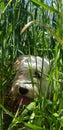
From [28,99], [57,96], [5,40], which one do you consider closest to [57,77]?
[57,96]

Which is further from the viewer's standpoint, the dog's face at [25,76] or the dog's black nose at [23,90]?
the dog's black nose at [23,90]

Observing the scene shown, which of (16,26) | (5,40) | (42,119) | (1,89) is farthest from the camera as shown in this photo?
(16,26)

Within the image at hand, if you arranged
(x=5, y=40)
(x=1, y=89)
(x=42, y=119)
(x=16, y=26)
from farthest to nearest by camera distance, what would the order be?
(x=16, y=26) < (x=5, y=40) < (x=1, y=89) < (x=42, y=119)

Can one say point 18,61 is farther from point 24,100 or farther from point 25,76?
point 24,100

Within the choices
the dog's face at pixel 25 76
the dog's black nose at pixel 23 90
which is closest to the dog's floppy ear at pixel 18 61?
the dog's face at pixel 25 76

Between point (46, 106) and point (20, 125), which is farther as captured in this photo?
point (20, 125)

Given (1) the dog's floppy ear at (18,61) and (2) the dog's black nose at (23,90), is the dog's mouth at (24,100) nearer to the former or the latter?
(2) the dog's black nose at (23,90)

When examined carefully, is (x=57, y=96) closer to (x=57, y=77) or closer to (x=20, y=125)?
(x=57, y=77)

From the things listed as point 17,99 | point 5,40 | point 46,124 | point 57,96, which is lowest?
point 17,99

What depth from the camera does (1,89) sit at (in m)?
1.54

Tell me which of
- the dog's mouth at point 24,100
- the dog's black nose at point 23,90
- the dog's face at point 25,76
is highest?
the dog's face at point 25,76

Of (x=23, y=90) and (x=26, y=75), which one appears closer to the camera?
(x=23, y=90)

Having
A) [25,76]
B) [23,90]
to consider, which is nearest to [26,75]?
[25,76]

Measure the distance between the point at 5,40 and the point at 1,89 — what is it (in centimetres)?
35
